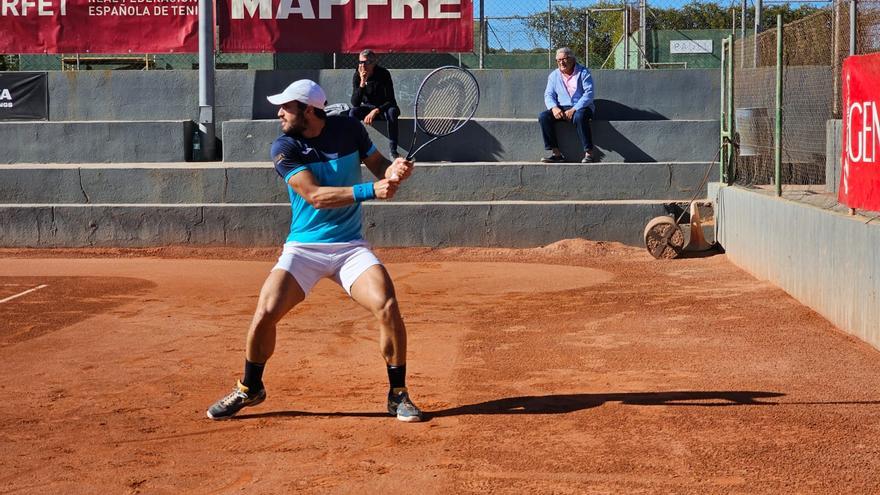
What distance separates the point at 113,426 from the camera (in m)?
6.29

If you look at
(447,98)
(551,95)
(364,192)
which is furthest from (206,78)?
(364,192)

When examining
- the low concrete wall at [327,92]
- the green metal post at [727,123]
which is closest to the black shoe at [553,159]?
the low concrete wall at [327,92]

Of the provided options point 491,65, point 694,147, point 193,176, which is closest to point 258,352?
point 193,176

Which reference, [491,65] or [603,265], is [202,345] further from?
[491,65]

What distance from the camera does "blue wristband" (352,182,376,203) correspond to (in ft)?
20.1

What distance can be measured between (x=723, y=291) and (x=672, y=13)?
22665mm

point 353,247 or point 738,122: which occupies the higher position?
point 738,122

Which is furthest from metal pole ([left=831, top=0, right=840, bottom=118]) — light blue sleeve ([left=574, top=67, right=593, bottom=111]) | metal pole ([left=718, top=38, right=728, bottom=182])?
light blue sleeve ([left=574, top=67, right=593, bottom=111])

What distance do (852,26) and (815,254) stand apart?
200 centimetres

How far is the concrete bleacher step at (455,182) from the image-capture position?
54.1ft

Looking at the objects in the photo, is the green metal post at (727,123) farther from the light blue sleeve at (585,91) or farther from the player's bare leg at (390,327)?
the player's bare leg at (390,327)

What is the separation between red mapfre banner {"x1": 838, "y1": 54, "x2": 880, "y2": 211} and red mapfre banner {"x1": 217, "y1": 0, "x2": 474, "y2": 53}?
10.6 metres

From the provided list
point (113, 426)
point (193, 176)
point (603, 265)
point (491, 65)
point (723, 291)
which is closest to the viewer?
point (113, 426)

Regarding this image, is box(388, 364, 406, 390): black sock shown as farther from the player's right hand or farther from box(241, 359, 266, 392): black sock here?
the player's right hand
